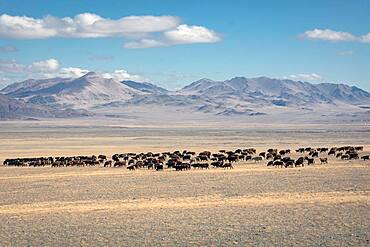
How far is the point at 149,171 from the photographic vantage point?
3075 cm

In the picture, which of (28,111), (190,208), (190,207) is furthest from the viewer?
(28,111)

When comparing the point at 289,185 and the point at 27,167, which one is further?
the point at 27,167

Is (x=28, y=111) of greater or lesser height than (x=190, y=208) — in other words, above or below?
above

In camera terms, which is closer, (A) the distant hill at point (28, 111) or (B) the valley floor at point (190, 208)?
(B) the valley floor at point (190, 208)

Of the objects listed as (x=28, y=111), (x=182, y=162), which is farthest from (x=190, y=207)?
(x=28, y=111)

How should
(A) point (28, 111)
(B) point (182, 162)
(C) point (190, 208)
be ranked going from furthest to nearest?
(A) point (28, 111) → (B) point (182, 162) → (C) point (190, 208)

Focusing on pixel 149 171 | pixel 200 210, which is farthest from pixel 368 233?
pixel 149 171

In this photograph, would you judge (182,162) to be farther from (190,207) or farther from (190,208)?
(190,208)

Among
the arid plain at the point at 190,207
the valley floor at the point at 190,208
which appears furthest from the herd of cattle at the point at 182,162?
the valley floor at the point at 190,208

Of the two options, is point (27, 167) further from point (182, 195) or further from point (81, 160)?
point (182, 195)

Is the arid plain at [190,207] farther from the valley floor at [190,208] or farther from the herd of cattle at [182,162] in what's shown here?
the herd of cattle at [182,162]

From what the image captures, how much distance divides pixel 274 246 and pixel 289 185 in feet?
35.7

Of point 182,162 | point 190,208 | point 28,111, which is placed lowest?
point 190,208

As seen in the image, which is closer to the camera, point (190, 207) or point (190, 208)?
point (190, 208)
